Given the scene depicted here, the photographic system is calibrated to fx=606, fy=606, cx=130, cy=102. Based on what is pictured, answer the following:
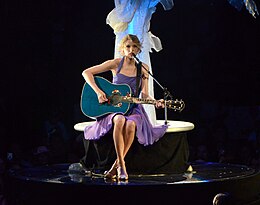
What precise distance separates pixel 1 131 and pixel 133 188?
2.80 meters

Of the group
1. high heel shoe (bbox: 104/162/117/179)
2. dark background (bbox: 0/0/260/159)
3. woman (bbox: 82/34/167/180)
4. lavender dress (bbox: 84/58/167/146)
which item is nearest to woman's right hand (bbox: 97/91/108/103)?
woman (bbox: 82/34/167/180)

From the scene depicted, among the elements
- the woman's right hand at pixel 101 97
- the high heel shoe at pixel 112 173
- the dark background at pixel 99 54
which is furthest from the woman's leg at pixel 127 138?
the dark background at pixel 99 54

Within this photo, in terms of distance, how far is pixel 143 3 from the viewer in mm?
6137

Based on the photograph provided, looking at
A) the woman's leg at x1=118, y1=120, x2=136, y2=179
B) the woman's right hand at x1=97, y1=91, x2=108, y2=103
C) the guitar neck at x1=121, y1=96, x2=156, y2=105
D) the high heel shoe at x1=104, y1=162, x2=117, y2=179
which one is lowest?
the high heel shoe at x1=104, y1=162, x2=117, y2=179

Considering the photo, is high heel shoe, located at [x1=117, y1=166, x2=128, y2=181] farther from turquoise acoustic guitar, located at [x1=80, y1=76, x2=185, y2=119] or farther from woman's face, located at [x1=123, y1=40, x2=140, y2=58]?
woman's face, located at [x1=123, y1=40, x2=140, y2=58]

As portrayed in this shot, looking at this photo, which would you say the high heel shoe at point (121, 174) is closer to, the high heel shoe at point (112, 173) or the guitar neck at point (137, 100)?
the high heel shoe at point (112, 173)

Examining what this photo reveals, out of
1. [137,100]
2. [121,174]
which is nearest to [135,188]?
[121,174]

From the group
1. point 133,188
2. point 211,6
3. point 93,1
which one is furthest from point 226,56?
point 133,188

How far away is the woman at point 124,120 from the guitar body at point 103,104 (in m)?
0.06

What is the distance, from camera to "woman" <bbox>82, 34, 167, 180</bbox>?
17.6 ft

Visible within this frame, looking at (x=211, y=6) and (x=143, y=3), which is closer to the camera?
(x=143, y=3)

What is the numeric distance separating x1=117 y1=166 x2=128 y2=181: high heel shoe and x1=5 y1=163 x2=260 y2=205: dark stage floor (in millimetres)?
58

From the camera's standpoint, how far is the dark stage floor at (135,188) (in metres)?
4.84

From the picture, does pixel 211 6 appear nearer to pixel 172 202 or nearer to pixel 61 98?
pixel 61 98
